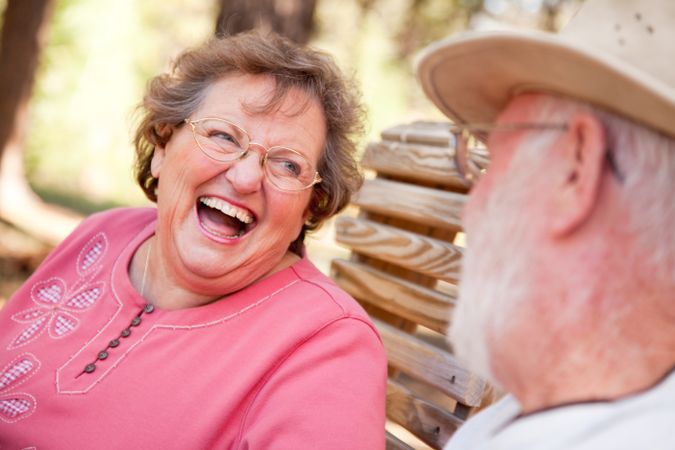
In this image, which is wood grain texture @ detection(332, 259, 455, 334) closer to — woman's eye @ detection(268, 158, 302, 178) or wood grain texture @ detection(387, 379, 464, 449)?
wood grain texture @ detection(387, 379, 464, 449)

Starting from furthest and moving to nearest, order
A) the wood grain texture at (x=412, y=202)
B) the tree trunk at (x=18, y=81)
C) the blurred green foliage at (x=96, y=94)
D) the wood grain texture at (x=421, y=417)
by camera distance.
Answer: the blurred green foliage at (x=96, y=94) < the tree trunk at (x=18, y=81) < the wood grain texture at (x=412, y=202) < the wood grain texture at (x=421, y=417)

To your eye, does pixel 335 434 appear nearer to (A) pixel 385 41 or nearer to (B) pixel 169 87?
(B) pixel 169 87

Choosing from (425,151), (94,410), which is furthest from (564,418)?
(425,151)

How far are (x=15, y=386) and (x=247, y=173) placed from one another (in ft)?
3.10

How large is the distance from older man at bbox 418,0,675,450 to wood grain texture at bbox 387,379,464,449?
102cm

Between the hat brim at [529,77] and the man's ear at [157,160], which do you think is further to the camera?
the man's ear at [157,160]

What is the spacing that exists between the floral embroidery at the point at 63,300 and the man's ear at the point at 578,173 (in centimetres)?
173

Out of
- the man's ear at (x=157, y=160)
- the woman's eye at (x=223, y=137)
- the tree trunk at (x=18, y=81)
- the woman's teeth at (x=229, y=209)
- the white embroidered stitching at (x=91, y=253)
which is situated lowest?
the tree trunk at (x=18, y=81)

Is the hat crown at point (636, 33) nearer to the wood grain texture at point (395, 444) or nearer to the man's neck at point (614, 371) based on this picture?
the man's neck at point (614, 371)

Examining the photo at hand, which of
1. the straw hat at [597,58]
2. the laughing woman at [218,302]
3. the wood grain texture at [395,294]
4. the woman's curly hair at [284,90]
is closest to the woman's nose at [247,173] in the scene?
the laughing woman at [218,302]

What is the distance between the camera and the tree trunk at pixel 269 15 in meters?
4.98

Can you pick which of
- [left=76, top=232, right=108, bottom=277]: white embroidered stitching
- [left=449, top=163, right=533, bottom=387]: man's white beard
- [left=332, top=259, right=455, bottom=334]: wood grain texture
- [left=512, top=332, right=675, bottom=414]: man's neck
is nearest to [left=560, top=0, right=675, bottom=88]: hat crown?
[left=449, top=163, right=533, bottom=387]: man's white beard

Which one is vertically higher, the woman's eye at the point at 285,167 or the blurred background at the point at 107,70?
the woman's eye at the point at 285,167

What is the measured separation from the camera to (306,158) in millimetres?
2340
